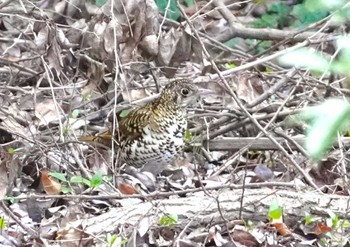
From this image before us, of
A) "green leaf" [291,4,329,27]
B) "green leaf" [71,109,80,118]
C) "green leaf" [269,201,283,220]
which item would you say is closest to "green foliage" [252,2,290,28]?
"green leaf" [291,4,329,27]

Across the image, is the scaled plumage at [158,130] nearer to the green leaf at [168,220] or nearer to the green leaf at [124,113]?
the green leaf at [124,113]

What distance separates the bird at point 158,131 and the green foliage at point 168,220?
1.20 metres

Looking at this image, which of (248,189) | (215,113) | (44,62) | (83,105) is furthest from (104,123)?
(248,189)

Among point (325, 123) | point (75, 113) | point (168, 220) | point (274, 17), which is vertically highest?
point (325, 123)

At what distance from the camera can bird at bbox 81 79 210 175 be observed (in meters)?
5.01

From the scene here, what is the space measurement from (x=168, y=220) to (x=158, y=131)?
1.34 m

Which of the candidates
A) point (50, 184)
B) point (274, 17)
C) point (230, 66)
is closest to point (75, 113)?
point (50, 184)

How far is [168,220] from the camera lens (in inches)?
149

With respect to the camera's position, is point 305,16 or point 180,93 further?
point 305,16

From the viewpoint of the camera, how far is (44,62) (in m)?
4.67

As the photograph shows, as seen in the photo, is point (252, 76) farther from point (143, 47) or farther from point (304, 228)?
point (304, 228)

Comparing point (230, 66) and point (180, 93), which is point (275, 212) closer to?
point (180, 93)

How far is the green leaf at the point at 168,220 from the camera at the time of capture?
3.76 metres

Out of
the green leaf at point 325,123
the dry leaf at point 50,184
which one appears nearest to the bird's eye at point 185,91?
the dry leaf at point 50,184
